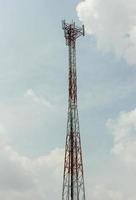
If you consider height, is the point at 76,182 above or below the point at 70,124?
below

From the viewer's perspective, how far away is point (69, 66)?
83.2 meters

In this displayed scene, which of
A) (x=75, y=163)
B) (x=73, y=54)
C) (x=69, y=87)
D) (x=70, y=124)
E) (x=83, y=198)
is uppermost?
(x=73, y=54)

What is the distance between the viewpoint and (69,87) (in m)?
82.4

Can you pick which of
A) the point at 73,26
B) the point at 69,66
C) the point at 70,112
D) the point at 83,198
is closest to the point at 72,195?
the point at 83,198

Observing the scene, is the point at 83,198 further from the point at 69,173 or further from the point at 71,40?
the point at 71,40

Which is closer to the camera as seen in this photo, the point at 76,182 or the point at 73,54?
the point at 76,182

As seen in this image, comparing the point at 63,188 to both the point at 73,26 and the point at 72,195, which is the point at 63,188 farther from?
the point at 73,26

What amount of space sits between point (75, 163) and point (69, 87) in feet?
39.7

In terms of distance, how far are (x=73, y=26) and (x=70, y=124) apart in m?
15.8

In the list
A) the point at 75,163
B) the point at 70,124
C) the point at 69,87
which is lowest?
the point at 75,163

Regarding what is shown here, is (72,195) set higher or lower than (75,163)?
lower

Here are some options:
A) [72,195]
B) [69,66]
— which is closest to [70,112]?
[69,66]

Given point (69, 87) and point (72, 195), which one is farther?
point (69, 87)

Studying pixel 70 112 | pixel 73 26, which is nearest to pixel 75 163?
pixel 70 112
